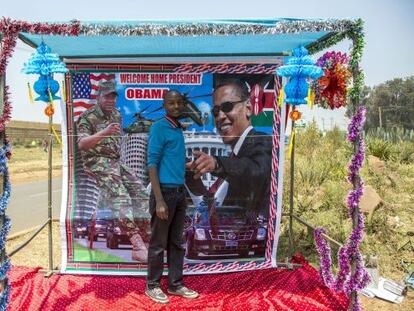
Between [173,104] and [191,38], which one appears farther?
[173,104]

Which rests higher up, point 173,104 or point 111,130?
point 173,104

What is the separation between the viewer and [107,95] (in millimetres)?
4973

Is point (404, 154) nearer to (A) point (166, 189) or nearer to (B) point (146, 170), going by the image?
(B) point (146, 170)

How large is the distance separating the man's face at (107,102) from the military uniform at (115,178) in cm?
5

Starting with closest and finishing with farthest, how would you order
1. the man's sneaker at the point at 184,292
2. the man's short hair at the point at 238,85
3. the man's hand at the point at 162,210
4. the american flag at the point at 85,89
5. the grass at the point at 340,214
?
the man's hand at the point at 162,210 < the man's sneaker at the point at 184,292 < the american flag at the point at 85,89 < the man's short hair at the point at 238,85 < the grass at the point at 340,214

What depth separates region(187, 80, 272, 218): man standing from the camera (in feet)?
16.7

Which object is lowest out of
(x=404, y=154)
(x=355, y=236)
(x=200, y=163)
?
(x=355, y=236)

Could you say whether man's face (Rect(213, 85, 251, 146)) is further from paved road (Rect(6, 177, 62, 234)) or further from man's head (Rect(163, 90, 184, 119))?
paved road (Rect(6, 177, 62, 234))

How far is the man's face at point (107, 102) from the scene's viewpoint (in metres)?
4.97

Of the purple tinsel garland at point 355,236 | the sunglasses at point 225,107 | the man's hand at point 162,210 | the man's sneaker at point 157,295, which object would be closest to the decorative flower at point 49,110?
the man's hand at point 162,210

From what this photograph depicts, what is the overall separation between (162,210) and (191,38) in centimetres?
169

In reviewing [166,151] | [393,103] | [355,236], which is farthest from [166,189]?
[393,103]

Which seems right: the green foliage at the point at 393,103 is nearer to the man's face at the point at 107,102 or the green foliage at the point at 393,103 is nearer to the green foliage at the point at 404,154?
the green foliage at the point at 404,154

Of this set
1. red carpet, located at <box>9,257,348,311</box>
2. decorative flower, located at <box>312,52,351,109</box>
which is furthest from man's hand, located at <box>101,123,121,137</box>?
decorative flower, located at <box>312,52,351,109</box>
